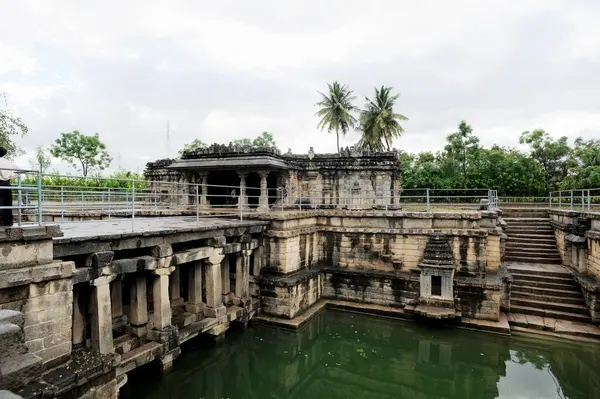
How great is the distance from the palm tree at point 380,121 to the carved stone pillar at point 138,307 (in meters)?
27.1

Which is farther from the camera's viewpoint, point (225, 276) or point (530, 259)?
point (530, 259)

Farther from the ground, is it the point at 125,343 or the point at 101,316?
the point at 101,316

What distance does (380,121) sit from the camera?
105 feet

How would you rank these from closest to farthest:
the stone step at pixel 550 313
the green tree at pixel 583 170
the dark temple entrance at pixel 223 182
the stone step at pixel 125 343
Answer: the stone step at pixel 125 343, the stone step at pixel 550 313, the dark temple entrance at pixel 223 182, the green tree at pixel 583 170

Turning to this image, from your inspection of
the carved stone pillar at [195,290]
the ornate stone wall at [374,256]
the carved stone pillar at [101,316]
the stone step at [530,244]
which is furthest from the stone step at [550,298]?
the carved stone pillar at [101,316]

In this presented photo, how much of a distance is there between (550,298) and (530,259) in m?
2.91

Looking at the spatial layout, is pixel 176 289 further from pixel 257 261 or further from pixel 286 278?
pixel 286 278

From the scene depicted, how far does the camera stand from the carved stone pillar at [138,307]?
8.41 meters

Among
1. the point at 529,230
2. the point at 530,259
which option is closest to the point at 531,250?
the point at 530,259

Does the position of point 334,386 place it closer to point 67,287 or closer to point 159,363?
point 159,363

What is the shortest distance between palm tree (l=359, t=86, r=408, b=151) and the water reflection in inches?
924

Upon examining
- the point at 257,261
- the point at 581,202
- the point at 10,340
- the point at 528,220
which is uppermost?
the point at 581,202

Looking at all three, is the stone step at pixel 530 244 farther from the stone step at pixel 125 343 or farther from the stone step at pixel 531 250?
the stone step at pixel 125 343

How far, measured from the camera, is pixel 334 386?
8.73m
